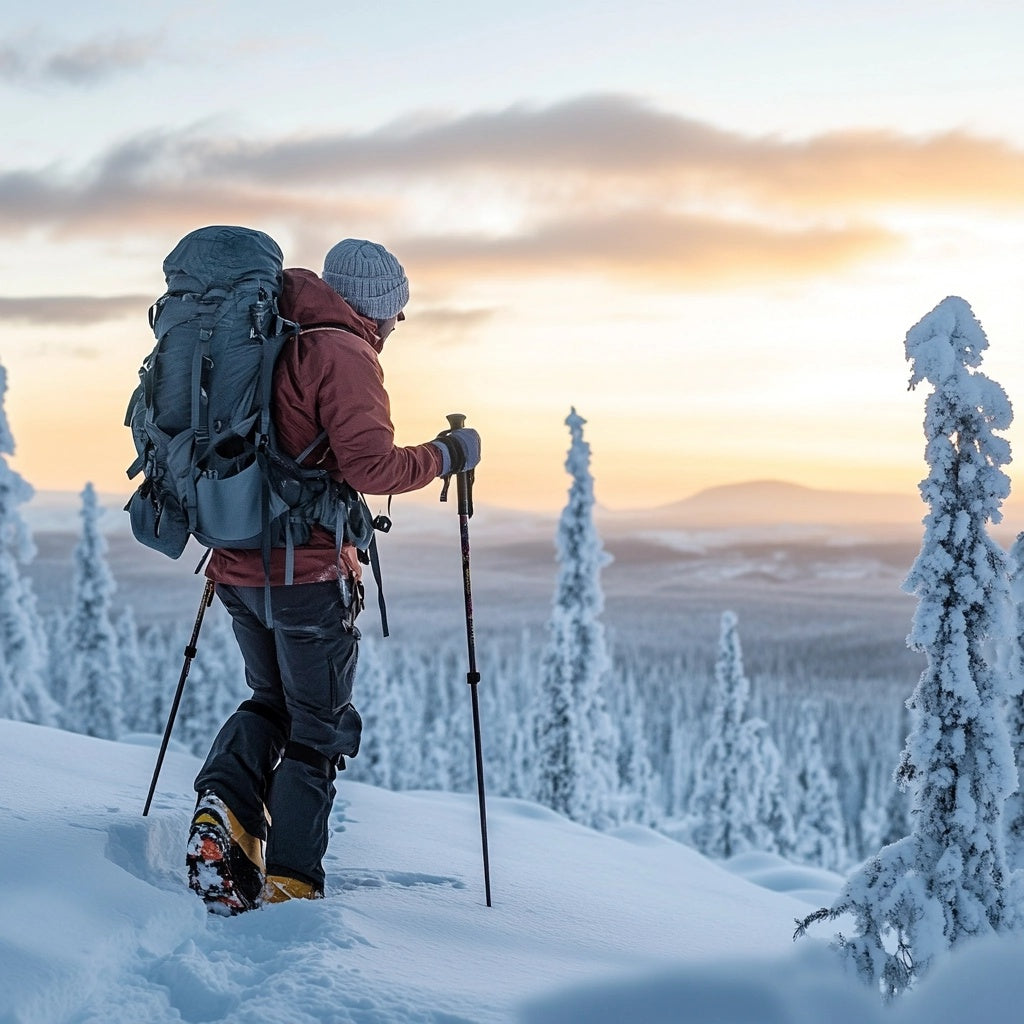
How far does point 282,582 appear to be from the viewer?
4.89m

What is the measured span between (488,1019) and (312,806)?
180cm

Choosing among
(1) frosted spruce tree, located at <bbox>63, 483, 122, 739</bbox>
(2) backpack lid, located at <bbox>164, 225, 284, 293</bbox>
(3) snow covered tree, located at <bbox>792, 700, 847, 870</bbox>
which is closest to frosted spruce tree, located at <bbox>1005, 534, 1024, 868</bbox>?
(2) backpack lid, located at <bbox>164, 225, 284, 293</bbox>

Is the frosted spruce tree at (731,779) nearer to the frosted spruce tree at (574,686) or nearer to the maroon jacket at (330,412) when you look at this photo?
the frosted spruce tree at (574,686)

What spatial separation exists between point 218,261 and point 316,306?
1.74 feet

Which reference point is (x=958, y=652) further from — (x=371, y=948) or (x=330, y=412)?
(x=330, y=412)

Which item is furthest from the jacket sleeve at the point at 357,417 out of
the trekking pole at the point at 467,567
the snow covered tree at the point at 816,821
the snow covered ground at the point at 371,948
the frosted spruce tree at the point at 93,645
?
the snow covered tree at the point at 816,821

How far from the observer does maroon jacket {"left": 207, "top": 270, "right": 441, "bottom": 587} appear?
468cm

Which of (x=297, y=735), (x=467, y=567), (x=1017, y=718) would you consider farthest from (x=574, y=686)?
(x=297, y=735)

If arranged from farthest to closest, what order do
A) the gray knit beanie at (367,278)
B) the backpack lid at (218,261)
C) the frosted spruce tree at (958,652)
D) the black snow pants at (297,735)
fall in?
the frosted spruce tree at (958,652) → the gray knit beanie at (367,278) → the black snow pants at (297,735) → the backpack lid at (218,261)

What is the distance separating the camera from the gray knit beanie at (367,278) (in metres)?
5.15

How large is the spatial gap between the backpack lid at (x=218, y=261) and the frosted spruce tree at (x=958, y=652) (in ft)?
14.5

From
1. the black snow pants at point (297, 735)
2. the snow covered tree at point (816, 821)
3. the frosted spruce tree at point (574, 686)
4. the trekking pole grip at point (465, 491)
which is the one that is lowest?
the snow covered tree at point (816, 821)

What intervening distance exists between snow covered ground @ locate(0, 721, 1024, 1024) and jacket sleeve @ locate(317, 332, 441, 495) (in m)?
2.08

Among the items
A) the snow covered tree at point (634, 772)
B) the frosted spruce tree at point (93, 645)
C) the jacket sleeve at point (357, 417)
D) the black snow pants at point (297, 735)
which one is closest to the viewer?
the jacket sleeve at point (357, 417)
